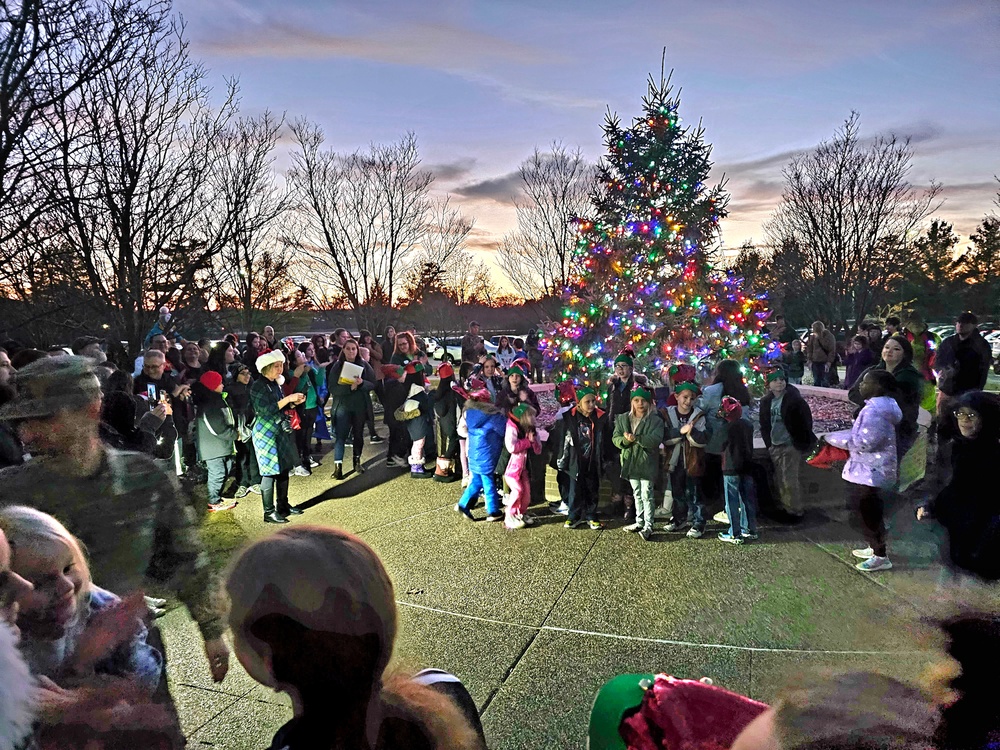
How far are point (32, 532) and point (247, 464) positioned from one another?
5997mm

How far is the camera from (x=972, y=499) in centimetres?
389

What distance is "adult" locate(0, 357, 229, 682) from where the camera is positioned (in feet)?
6.75

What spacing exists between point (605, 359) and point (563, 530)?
13.3ft

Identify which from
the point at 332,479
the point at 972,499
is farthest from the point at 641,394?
the point at 332,479

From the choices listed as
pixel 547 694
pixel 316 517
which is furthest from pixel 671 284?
pixel 547 694

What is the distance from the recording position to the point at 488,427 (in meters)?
6.77

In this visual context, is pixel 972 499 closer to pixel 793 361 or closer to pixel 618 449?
pixel 618 449

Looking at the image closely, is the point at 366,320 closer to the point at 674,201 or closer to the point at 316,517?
the point at 674,201

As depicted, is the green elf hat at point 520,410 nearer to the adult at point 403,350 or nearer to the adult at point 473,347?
the adult at point 403,350

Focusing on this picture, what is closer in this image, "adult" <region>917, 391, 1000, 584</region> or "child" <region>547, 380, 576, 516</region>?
"adult" <region>917, 391, 1000, 584</region>

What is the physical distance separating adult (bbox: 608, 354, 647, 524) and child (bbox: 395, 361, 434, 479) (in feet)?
9.21

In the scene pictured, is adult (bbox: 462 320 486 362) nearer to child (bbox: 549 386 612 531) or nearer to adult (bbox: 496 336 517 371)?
adult (bbox: 496 336 517 371)

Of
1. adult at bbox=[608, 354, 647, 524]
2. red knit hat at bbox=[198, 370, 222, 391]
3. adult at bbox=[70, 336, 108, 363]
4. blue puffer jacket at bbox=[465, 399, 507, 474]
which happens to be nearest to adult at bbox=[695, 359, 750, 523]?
adult at bbox=[608, 354, 647, 524]

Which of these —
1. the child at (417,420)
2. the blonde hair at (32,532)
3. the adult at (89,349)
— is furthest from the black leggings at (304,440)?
the blonde hair at (32,532)
